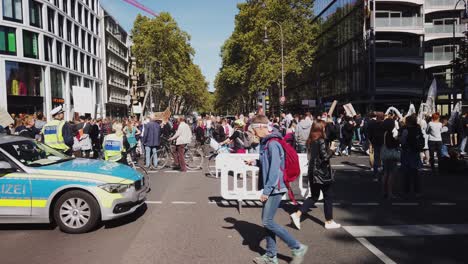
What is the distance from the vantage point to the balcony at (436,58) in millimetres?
46737

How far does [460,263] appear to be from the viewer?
489 cm

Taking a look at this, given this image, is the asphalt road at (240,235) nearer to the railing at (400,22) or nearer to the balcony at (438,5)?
the railing at (400,22)

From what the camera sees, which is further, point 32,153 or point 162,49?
point 162,49

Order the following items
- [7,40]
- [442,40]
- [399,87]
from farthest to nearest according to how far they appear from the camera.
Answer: [442,40]
[399,87]
[7,40]

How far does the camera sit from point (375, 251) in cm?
537

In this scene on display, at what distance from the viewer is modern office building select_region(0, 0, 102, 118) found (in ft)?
119

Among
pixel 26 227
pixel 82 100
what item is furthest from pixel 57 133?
pixel 82 100

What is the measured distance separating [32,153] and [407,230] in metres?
6.06

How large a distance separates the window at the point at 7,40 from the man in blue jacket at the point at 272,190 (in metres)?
37.5

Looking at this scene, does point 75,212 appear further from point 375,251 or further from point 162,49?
point 162,49

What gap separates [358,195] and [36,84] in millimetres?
37294

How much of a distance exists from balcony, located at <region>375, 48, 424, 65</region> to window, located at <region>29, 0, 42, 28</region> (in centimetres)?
3274

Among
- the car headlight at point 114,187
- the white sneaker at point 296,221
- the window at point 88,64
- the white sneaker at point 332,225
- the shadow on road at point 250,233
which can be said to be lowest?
the shadow on road at point 250,233

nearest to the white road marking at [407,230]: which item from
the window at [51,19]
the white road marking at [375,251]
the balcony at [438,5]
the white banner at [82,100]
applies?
the white road marking at [375,251]
